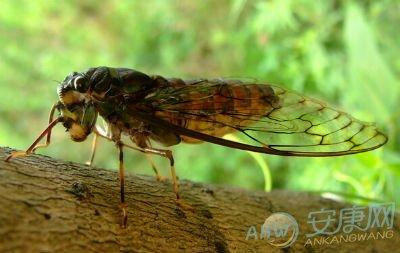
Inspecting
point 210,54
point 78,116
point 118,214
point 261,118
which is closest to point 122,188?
point 118,214

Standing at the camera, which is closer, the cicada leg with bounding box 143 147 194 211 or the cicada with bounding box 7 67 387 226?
the cicada leg with bounding box 143 147 194 211

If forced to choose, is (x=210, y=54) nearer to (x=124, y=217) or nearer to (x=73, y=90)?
(x=73, y=90)

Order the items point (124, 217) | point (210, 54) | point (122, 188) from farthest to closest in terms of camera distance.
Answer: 1. point (210, 54)
2. point (122, 188)
3. point (124, 217)

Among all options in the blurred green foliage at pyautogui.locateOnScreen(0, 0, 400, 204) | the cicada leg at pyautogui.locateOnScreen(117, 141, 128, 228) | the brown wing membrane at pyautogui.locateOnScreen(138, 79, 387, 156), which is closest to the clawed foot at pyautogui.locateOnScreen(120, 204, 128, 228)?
the cicada leg at pyautogui.locateOnScreen(117, 141, 128, 228)

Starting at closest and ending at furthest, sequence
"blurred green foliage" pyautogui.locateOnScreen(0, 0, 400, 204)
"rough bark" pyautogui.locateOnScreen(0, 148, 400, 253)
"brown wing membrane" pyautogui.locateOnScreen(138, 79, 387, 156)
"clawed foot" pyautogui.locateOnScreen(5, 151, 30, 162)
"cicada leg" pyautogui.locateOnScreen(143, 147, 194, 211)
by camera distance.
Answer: "rough bark" pyautogui.locateOnScreen(0, 148, 400, 253) → "clawed foot" pyautogui.locateOnScreen(5, 151, 30, 162) → "cicada leg" pyautogui.locateOnScreen(143, 147, 194, 211) → "brown wing membrane" pyautogui.locateOnScreen(138, 79, 387, 156) → "blurred green foliage" pyautogui.locateOnScreen(0, 0, 400, 204)

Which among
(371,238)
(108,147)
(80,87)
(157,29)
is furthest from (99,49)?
(371,238)

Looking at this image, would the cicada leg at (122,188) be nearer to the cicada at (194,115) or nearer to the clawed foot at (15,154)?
the cicada at (194,115)

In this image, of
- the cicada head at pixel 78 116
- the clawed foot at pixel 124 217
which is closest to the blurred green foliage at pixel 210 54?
the cicada head at pixel 78 116

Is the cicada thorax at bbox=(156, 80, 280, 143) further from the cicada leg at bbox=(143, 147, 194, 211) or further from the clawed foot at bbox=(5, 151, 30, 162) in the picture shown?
the clawed foot at bbox=(5, 151, 30, 162)
